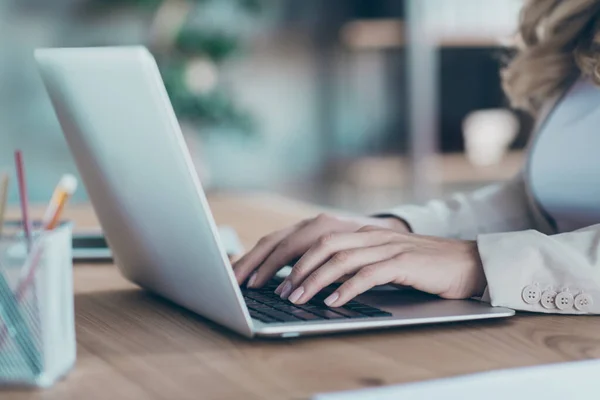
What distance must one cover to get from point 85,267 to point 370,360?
591mm

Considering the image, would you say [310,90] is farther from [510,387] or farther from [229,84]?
[510,387]

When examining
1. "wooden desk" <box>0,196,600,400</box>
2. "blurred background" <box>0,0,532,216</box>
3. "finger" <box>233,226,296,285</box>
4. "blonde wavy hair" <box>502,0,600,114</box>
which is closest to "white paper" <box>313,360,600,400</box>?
"wooden desk" <box>0,196,600,400</box>

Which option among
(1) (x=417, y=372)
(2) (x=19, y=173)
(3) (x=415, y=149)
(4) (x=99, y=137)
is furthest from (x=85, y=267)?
(3) (x=415, y=149)

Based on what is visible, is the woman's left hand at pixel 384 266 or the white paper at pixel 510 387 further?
the woman's left hand at pixel 384 266

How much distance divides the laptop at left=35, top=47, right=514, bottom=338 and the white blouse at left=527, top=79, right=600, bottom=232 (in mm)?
375

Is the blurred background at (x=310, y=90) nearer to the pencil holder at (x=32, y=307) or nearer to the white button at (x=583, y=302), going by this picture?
the white button at (x=583, y=302)

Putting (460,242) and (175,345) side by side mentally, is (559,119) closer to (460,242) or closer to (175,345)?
(460,242)

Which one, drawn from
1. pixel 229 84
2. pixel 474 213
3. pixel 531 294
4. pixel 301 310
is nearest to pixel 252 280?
pixel 301 310

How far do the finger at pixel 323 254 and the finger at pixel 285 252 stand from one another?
75mm

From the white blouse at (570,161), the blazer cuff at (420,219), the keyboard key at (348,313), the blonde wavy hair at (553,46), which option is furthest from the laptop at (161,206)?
the blonde wavy hair at (553,46)

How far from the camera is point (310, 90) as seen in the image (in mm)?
4145

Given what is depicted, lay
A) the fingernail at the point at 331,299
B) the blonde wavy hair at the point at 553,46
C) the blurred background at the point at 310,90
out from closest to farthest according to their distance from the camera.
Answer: the fingernail at the point at 331,299, the blonde wavy hair at the point at 553,46, the blurred background at the point at 310,90

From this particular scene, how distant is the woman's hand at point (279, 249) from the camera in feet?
3.10

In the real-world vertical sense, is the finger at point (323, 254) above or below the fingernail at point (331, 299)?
above
